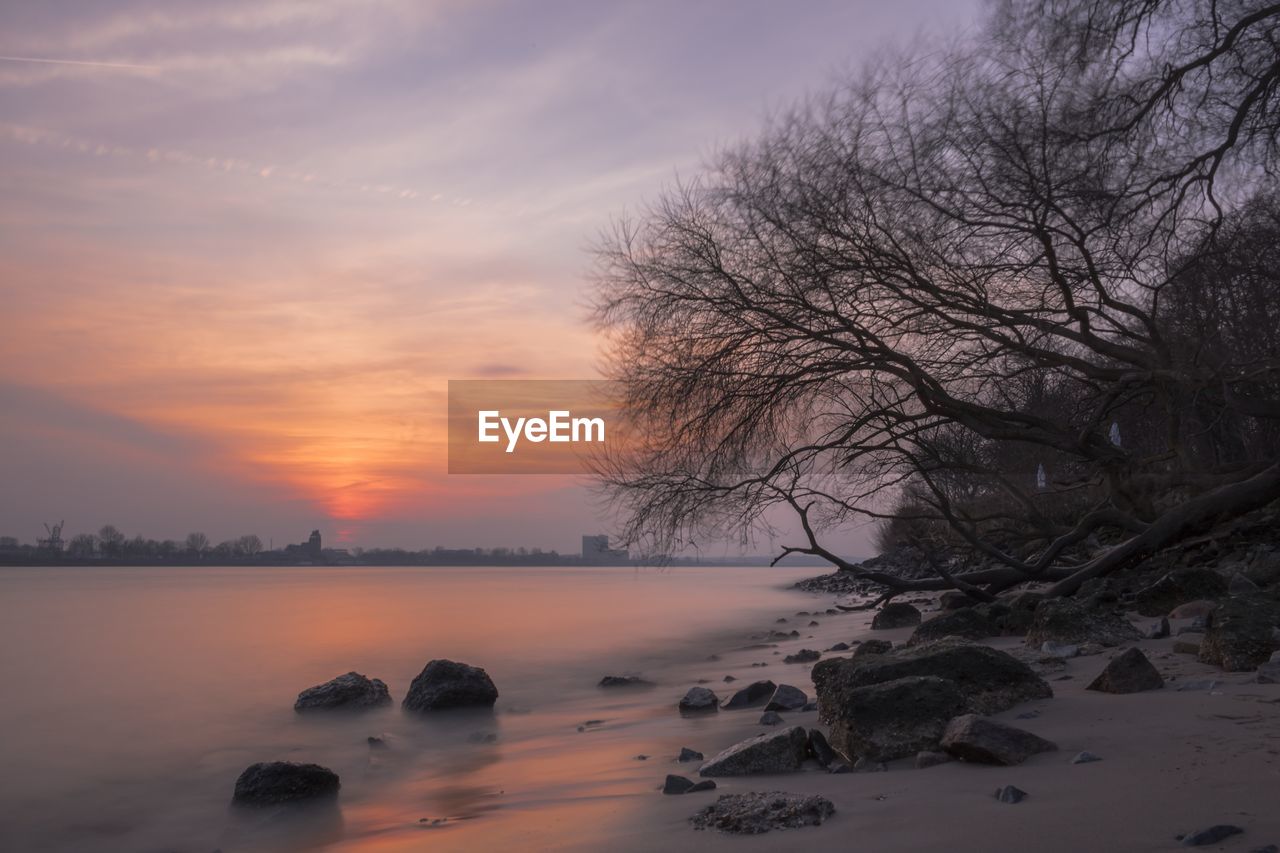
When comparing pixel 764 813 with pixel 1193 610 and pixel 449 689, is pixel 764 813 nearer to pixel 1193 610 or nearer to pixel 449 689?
pixel 1193 610

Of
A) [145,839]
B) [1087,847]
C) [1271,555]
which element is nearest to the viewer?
[1087,847]

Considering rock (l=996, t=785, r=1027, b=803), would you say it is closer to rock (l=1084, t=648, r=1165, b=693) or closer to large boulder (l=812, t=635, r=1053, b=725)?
large boulder (l=812, t=635, r=1053, b=725)

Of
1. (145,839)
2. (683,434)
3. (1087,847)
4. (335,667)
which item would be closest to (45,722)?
(335,667)

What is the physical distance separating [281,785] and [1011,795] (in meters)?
4.90

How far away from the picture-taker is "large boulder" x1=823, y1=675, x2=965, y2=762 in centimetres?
472

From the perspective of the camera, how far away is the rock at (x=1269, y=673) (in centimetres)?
507

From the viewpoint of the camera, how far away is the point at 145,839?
6.21 meters

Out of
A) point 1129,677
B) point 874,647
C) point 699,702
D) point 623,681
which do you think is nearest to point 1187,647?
point 1129,677

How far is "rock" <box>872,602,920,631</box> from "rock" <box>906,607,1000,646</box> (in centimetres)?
491

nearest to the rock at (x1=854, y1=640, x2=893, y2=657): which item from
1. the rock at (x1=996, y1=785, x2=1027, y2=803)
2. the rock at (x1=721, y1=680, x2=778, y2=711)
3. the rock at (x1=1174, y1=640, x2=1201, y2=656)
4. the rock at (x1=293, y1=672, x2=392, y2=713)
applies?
the rock at (x1=721, y1=680, x2=778, y2=711)

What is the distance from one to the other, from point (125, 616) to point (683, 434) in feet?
96.2

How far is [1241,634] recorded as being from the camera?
5676 millimetres

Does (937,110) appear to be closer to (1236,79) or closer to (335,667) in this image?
(1236,79)

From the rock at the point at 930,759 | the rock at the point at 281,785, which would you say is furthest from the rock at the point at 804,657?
the rock at the point at 930,759
